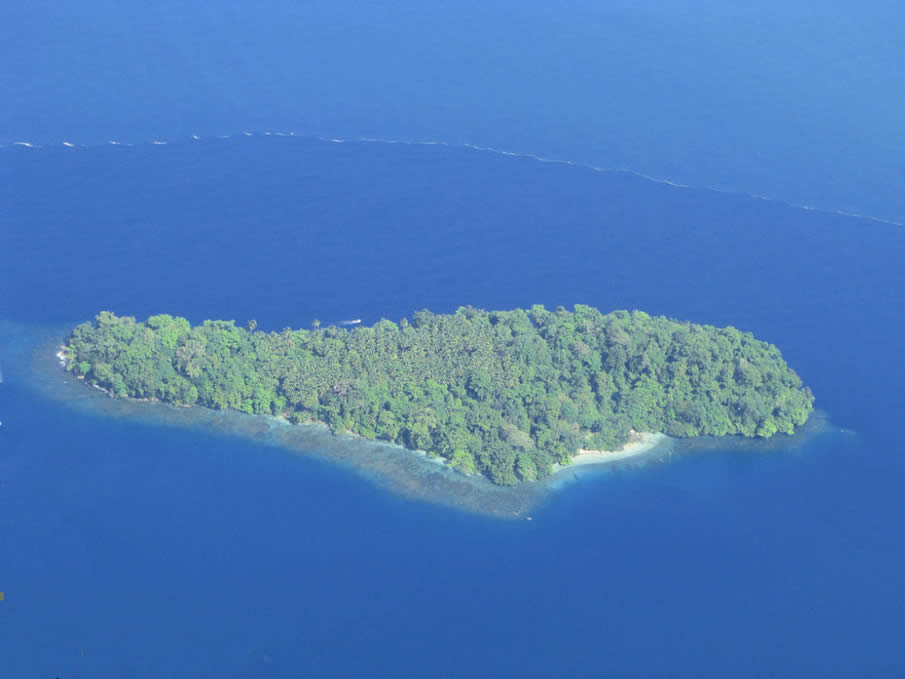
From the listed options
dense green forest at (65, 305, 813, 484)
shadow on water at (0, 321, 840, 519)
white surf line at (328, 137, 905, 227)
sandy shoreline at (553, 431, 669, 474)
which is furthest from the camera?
white surf line at (328, 137, 905, 227)

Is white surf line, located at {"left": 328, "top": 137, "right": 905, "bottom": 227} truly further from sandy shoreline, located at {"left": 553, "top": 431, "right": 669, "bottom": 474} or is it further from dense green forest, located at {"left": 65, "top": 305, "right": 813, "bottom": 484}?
sandy shoreline, located at {"left": 553, "top": 431, "right": 669, "bottom": 474}

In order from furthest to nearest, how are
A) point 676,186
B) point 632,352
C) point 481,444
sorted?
point 676,186, point 632,352, point 481,444

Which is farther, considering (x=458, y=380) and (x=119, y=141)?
(x=119, y=141)

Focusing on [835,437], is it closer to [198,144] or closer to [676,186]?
[676,186]

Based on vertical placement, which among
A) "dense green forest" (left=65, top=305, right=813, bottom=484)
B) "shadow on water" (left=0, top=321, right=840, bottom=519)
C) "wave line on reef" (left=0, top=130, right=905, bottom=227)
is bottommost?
"shadow on water" (left=0, top=321, right=840, bottom=519)

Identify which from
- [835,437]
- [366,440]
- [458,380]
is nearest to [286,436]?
[366,440]

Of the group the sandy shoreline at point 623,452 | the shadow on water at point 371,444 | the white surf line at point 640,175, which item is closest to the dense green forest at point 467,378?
the sandy shoreline at point 623,452

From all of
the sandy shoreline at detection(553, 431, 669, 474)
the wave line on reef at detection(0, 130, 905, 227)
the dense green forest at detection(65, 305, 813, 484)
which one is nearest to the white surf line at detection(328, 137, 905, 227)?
the wave line on reef at detection(0, 130, 905, 227)

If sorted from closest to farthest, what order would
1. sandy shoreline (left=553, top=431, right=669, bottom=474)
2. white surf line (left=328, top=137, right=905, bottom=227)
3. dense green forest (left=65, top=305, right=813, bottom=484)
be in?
dense green forest (left=65, top=305, right=813, bottom=484) < sandy shoreline (left=553, top=431, right=669, bottom=474) < white surf line (left=328, top=137, right=905, bottom=227)
